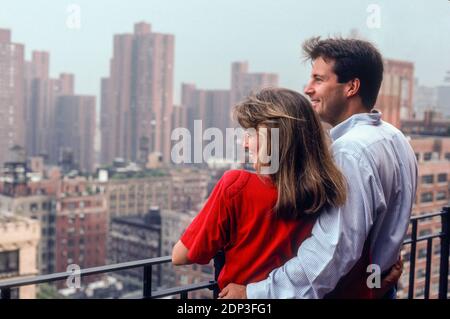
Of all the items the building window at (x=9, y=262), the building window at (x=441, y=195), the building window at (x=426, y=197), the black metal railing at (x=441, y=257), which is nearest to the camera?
the black metal railing at (x=441, y=257)

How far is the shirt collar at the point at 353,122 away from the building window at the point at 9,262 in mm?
18450

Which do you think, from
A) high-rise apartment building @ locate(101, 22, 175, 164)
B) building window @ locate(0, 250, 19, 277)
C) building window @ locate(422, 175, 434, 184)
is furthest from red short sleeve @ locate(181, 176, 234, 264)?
high-rise apartment building @ locate(101, 22, 175, 164)

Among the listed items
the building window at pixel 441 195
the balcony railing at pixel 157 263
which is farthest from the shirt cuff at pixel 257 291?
the building window at pixel 441 195

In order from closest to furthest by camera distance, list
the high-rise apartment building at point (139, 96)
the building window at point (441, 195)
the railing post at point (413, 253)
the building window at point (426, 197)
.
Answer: the railing post at point (413, 253)
the building window at point (426, 197)
the building window at point (441, 195)
the high-rise apartment building at point (139, 96)

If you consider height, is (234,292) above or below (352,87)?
below

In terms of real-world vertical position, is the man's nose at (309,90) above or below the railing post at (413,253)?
above

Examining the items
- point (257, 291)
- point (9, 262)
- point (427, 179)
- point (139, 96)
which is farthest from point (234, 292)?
point (139, 96)

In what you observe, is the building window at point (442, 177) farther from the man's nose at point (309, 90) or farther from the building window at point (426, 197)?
the man's nose at point (309, 90)

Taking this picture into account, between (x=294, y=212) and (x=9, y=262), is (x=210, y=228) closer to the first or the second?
(x=294, y=212)

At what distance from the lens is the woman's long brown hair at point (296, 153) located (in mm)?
1026

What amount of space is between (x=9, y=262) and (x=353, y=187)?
62.2 feet

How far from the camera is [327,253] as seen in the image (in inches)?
40.8

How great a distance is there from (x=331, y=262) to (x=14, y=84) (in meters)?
29.0
